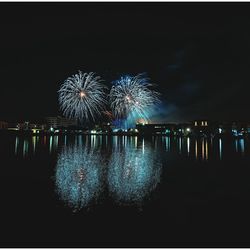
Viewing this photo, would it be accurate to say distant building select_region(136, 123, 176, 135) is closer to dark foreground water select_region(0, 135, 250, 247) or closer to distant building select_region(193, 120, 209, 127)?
distant building select_region(193, 120, 209, 127)

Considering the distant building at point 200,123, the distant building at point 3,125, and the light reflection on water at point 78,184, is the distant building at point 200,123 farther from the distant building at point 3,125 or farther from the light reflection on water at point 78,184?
the light reflection on water at point 78,184

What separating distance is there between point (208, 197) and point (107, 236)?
6.58m

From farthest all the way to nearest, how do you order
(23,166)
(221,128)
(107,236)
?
(221,128)
(23,166)
(107,236)

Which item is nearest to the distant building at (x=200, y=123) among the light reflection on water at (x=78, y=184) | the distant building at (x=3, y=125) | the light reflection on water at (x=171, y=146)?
the light reflection on water at (x=171, y=146)

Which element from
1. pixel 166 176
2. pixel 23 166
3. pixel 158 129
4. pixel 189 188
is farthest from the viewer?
pixel 158 129

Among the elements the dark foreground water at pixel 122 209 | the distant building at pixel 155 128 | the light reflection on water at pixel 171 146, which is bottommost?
the dark foreground water at pixel 122 209

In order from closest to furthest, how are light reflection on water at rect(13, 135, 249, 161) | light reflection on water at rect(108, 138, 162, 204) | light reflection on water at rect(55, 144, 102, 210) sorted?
light reflection on water at rect(55, 144, 102, 210), light reflection on water at rect(108, 138, 162, 204), light reflection on water at rect(13, 135, 249, 161)

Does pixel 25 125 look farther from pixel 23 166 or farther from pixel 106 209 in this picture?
pixel 106 209

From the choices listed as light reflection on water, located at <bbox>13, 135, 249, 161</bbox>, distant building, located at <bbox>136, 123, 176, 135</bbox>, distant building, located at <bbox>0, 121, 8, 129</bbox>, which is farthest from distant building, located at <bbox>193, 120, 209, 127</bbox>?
distant building, located at <bbox>0, 121, 8, 129</bbox>

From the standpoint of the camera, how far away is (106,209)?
10.6 m

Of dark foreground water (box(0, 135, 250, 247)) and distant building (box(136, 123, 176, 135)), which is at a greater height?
distant building (box(136, 123, 176, 135))

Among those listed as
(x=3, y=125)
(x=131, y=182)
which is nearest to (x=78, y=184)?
(x=131, y=182)

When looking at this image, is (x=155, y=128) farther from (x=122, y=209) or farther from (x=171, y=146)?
(x=122, y=209)

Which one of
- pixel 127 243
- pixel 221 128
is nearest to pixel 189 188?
pixel 127 243
